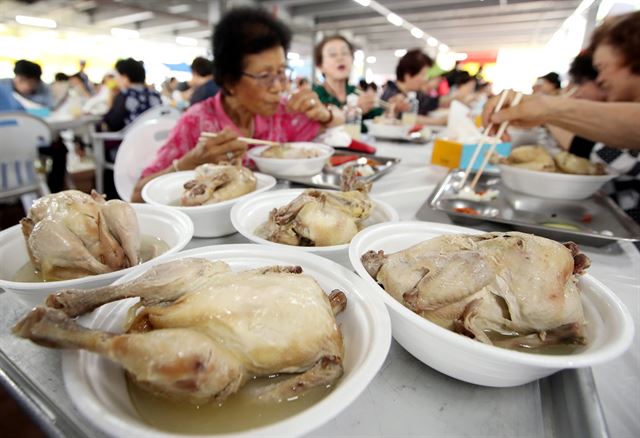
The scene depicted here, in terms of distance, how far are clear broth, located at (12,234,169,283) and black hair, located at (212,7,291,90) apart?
1.52 meters

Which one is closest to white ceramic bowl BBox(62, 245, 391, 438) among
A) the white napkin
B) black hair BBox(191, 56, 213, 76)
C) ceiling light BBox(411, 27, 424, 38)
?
the white napkin

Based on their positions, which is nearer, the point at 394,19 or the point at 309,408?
the point at 309,408

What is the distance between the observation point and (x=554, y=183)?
1.71m

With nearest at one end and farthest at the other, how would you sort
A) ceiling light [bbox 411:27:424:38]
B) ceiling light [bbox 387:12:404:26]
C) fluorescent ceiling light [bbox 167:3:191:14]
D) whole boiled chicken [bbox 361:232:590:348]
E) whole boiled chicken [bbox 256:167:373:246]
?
whole boiled chicken [bbox 361:232:590:348]
whole boiled chicken [bbox 256:167:373:246]
fluorescent ceiling light [bbox 167:3:191:14]
ceiling light [bbox 387:12:404:26]
ceiling light [bbox 411:27:424:38]

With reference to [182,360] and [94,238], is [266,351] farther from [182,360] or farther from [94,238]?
[94,238]

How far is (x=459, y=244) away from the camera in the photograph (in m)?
0.85

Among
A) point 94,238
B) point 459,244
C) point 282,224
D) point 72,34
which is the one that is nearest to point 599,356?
point 459,244

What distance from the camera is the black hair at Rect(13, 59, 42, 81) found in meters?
5.99

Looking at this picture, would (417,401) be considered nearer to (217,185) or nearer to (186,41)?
(217,185)

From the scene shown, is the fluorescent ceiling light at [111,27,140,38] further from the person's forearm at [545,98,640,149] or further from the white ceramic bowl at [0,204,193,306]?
the person's forearm at [545,98,640,149]

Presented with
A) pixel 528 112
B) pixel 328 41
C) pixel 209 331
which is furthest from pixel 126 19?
pixel 209 331

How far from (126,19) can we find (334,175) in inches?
682

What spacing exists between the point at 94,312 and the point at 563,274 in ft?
3.27

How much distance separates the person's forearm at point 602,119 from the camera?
1.68 metres
